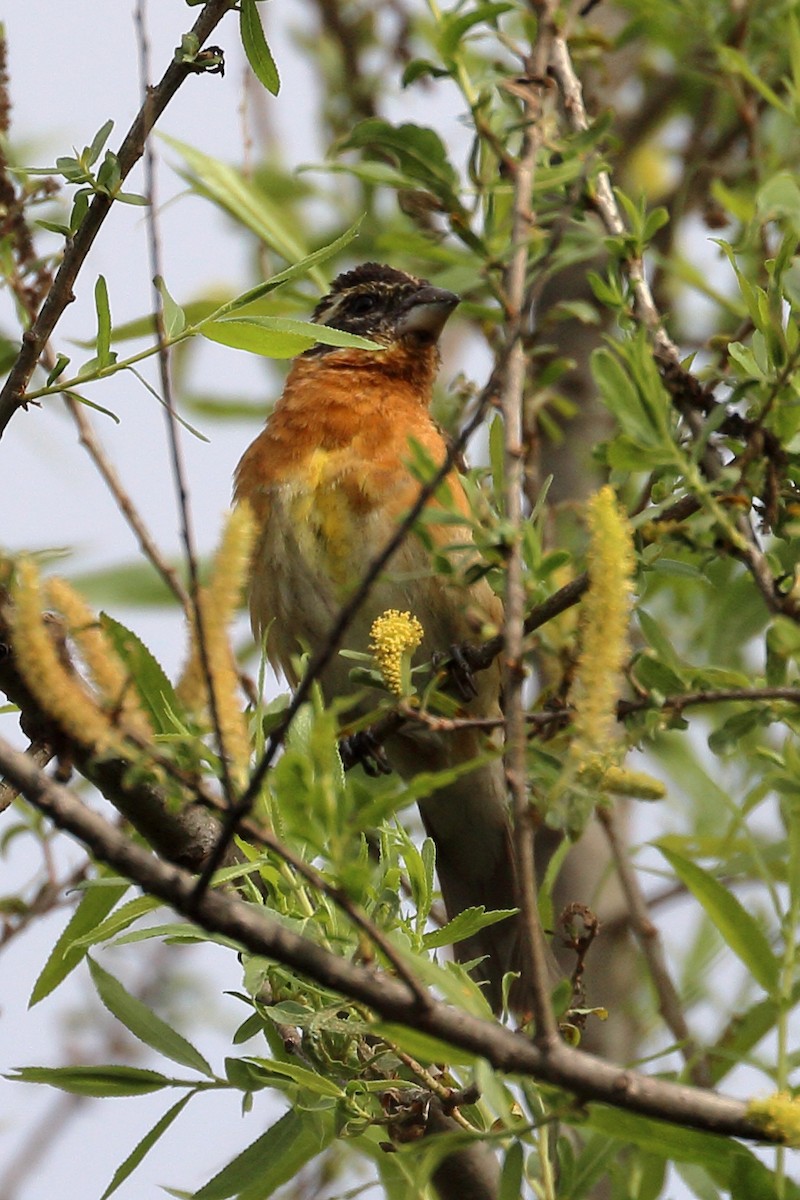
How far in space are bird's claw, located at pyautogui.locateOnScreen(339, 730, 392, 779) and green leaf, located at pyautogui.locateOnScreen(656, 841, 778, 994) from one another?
188 centimetres

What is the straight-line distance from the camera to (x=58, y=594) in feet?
5.64

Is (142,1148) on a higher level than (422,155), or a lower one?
lower

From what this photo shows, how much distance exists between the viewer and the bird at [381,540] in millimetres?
5066

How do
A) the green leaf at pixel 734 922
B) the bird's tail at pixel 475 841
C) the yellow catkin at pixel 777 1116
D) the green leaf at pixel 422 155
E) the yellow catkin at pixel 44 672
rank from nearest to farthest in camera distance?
the yellow catkin at pixel 44 672, the yellow catkin at pixel 777 1116, the green leaf at pixel 734 922, the green leaf at pixel 422 155, the bird's tail at pixel 475 841

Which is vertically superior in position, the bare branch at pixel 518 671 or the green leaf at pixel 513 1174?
the bare branch at pixel 518 671

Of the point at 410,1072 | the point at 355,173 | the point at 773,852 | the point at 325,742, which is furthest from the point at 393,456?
the point at 325,742

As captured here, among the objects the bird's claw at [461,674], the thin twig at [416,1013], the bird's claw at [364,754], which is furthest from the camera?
the bird's claw at [364,754]

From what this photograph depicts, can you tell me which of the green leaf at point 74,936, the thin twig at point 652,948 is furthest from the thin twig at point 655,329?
the thin twig at point 652,948

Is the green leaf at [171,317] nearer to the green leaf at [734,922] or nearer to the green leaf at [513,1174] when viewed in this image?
the green leaf at [734,922]

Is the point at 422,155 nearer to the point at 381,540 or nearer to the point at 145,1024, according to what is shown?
the point at 381,540

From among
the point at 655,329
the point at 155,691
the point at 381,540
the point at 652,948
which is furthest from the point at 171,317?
the point at 652,948

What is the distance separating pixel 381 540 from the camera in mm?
5020

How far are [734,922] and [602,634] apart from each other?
1082 mm

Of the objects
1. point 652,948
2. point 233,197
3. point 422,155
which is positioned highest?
point 233,197
